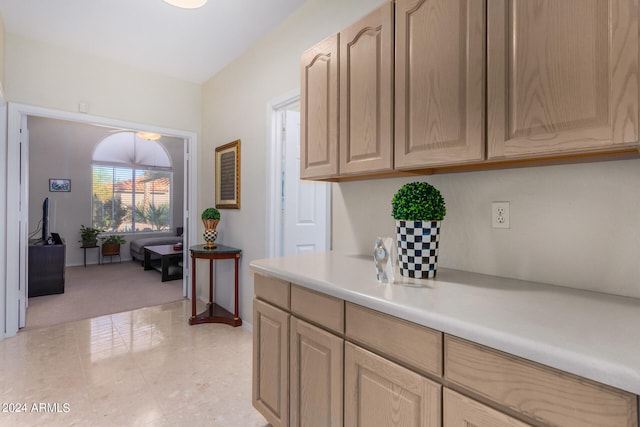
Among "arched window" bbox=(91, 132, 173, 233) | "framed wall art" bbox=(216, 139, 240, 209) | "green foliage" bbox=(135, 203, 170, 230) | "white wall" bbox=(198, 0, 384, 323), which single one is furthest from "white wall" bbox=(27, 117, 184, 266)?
"framed wall art" bbox=(216, 139, 240, 209)

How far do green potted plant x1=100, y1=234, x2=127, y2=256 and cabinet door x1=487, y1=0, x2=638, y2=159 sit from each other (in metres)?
7.33

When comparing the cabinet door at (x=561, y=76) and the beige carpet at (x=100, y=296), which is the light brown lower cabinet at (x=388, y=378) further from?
the beige carpet at (x=100, y=296)

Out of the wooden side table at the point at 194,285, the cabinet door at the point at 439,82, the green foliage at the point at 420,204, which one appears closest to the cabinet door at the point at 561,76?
the cabinet door at the point at 439,82

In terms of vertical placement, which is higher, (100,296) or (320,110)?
(320,110)

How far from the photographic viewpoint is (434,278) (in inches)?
51.4

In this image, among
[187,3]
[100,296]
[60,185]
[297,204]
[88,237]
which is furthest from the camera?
[88,237]

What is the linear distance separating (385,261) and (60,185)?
7271mm

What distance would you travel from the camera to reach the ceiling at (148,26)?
7.98 feet

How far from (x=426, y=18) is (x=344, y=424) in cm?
161

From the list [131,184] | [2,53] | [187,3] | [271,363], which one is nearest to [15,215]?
[2,53]

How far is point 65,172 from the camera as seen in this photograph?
6184 millimetres

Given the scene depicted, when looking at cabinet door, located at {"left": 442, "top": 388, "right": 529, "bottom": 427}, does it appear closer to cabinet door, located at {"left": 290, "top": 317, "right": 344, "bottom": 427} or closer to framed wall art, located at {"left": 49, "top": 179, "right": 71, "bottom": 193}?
cabinet door, located at {"left": 290, "top": 317, "right": 344, "bottom": 427}

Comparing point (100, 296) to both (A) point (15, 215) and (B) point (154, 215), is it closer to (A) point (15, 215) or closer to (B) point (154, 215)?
(A) point (15, 215)

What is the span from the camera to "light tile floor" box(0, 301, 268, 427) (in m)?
1.78
